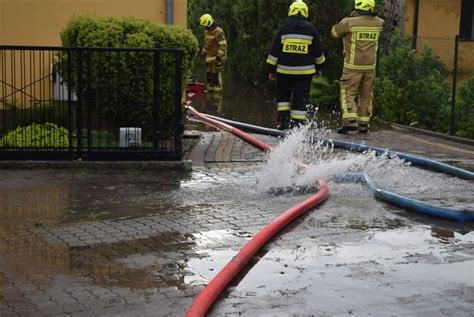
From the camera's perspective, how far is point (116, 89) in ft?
34.3

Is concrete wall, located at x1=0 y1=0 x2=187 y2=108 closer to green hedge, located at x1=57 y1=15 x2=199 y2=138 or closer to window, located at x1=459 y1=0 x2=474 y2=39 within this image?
green hedge, located at x1=57 y1=15 x2=199 y2=138

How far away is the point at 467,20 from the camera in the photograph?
2558 cm

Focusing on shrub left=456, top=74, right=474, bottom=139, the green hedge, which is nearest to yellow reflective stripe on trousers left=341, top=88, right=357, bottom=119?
shrub left=456, top=74, right=474, bottom=139

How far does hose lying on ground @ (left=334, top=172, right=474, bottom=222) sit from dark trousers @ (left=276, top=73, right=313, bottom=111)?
358cm

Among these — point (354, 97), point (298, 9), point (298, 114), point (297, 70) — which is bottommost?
point (298, 114)

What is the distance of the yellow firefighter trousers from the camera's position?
13.3 m

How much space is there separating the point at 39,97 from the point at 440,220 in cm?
580

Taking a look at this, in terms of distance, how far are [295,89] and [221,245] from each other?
20.7 ft

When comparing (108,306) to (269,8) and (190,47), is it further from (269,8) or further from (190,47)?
(269,8)

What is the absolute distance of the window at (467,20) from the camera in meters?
25.5

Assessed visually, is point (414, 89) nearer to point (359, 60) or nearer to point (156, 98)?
point (359, 60)

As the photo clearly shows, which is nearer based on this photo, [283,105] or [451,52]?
[283,105]

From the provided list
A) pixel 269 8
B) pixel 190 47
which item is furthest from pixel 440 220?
pixel 269 8

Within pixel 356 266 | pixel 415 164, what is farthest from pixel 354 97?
pixel 356 266
